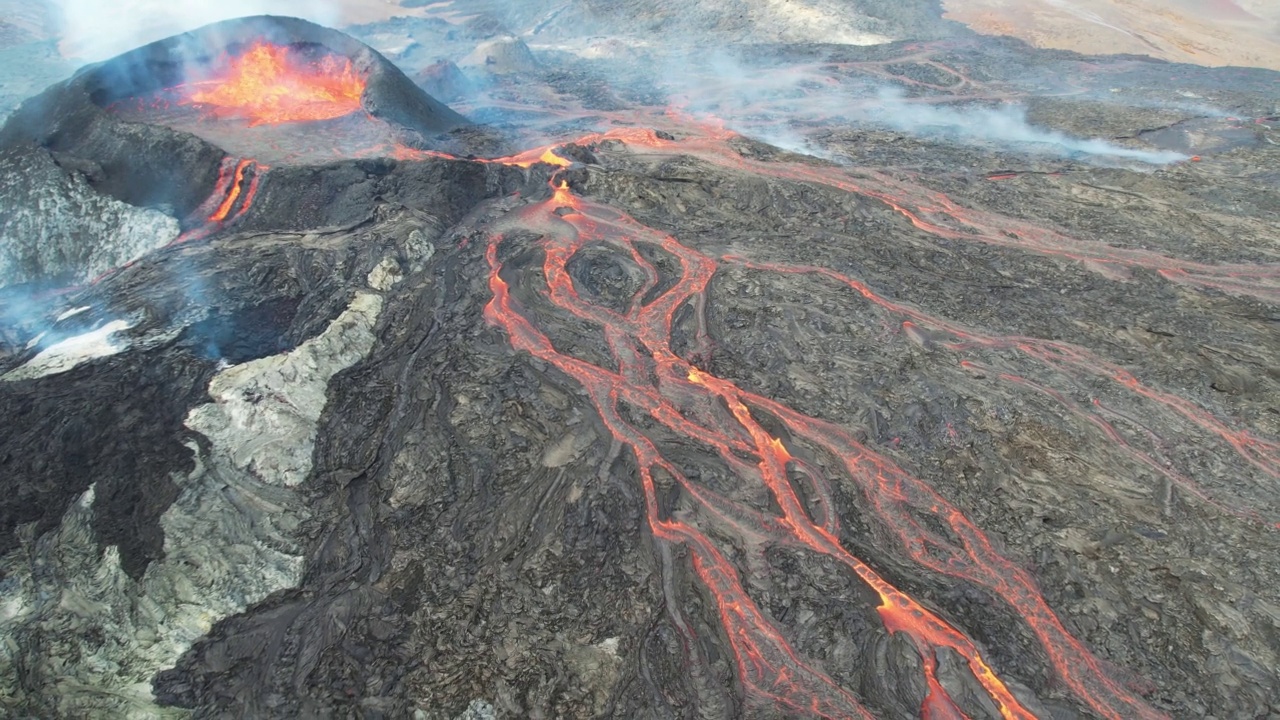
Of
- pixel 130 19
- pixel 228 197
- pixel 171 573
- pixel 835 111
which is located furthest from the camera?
pixel 130 19

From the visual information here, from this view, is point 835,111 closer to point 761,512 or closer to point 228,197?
point 761,512

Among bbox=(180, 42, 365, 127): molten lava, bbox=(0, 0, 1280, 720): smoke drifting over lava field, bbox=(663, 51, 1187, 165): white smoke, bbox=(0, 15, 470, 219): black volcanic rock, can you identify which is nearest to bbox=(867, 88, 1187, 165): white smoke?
bbox=(663, 51, 1187, 165): white smoke

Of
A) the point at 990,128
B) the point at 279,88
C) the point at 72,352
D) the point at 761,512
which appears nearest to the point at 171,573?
the point at 72,352

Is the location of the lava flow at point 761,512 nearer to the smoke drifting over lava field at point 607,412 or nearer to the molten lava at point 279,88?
the smoke drifting over lava field at point 607,412

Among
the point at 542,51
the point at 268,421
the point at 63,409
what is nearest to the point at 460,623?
the point at 268,421

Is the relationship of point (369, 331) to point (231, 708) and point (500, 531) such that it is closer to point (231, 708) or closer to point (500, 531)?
point (500, 531)

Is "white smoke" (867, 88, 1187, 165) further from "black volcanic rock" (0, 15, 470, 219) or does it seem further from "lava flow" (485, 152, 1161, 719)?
"black volcanic rock" (0, 15, 470, 219)
